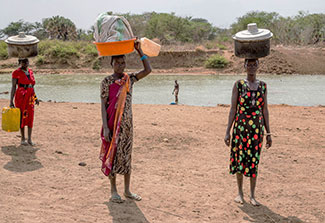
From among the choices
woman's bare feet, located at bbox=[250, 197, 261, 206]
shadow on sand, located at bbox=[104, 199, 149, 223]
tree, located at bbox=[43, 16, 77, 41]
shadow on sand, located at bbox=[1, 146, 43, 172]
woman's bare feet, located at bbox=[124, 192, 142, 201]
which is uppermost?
tree, located at bbox=[43, 16, 77, 41]

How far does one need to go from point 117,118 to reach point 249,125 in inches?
55.5

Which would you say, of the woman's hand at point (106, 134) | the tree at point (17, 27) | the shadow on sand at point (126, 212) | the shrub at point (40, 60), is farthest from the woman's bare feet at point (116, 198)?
the tree at point (17, 27)

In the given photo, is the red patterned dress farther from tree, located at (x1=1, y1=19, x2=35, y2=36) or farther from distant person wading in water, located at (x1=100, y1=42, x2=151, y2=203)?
tree, located at (x1=1, y1=19, x2=35, y2=36)

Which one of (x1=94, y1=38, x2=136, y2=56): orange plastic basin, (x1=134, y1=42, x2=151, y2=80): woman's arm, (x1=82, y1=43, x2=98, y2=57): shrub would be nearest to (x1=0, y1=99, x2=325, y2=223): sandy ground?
(x1=134, y1=42, x2=151, y2=80): woman's arm

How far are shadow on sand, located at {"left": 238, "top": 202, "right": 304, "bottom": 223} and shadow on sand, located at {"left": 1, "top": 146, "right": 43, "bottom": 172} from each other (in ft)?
9.49

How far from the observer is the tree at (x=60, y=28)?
187ft

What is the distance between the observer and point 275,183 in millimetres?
4914

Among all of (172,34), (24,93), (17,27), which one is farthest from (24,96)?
(17,27)

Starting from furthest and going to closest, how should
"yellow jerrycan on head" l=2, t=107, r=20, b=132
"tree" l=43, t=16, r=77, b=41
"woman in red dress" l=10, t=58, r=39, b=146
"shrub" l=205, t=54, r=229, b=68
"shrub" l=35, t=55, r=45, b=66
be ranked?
"tree" l=43, t=16, r=77, b=41 < "shrub" l=35, t=55, r=45, b=66 < "shrub" l=205, t=54, r=229, b=68 < "woman in red dress" l=10, t=58, r=39, b=146 < "yellow jerrycan on head" l=2, t=107, r=20, b=132

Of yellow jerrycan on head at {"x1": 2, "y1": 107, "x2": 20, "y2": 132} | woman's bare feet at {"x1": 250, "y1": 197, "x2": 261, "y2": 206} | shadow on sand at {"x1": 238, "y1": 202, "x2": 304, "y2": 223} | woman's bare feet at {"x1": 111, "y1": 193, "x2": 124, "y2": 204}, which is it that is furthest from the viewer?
yellow jerrycan on head at {"x1": 2, "y1": 107, "x2": 20, "y2": 132}

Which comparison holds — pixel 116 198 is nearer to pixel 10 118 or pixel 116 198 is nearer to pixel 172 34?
pixel 10 118

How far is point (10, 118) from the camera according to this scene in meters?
5.86

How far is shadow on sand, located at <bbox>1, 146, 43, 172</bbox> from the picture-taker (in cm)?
507

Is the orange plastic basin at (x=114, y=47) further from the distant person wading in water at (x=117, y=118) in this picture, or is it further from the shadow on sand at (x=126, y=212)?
the shadow on sand at (x=126, y=212)
